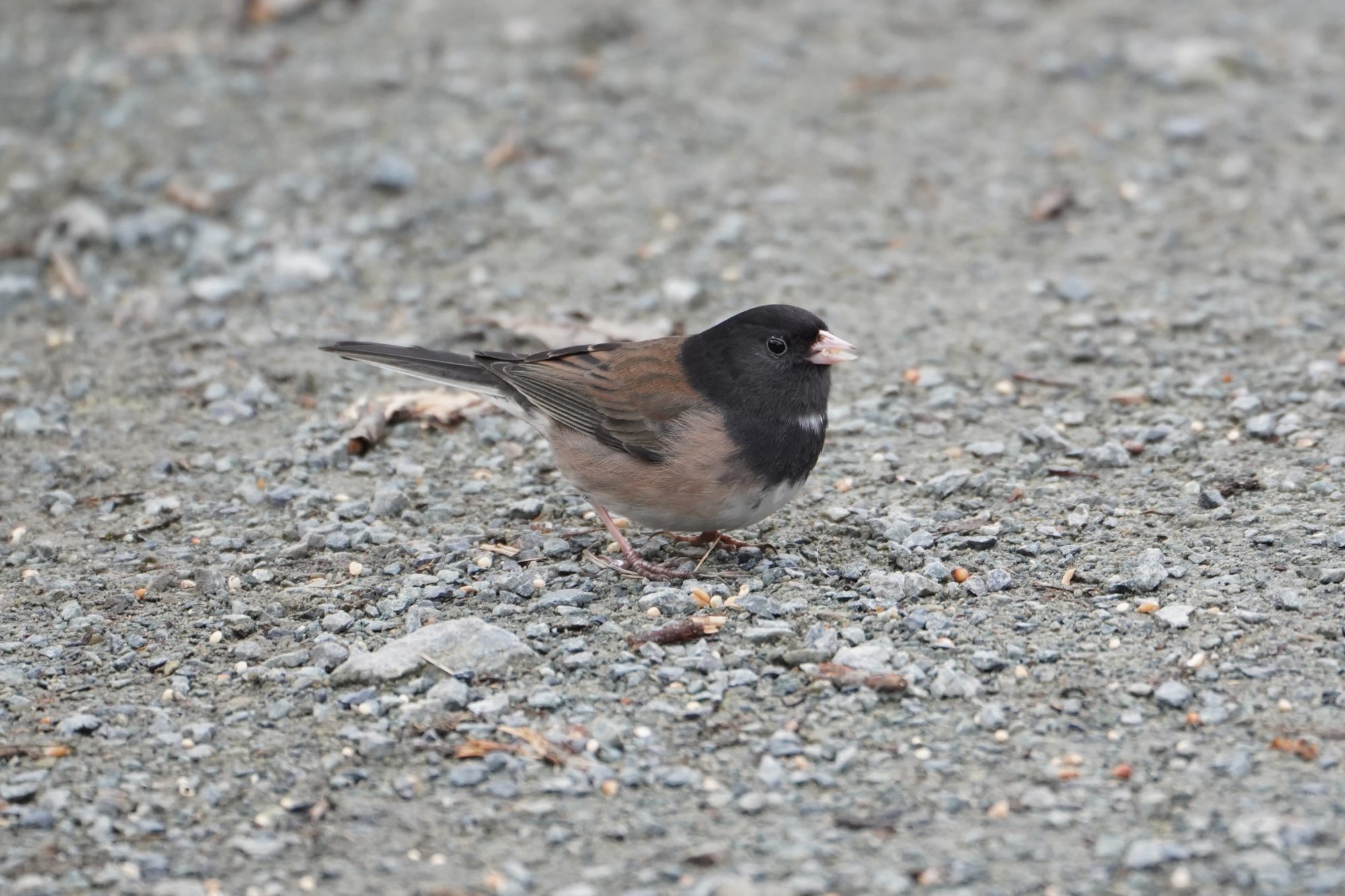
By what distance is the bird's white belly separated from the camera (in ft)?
13.3

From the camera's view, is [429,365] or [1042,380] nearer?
[429,365]

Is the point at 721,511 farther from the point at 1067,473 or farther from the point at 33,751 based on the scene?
the point at 33,751

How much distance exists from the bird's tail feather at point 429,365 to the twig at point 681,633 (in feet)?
3.55

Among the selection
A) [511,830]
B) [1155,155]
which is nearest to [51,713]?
[511,830]

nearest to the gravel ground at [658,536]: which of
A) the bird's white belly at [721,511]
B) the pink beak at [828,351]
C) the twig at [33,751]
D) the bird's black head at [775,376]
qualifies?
the twig at [33,751]

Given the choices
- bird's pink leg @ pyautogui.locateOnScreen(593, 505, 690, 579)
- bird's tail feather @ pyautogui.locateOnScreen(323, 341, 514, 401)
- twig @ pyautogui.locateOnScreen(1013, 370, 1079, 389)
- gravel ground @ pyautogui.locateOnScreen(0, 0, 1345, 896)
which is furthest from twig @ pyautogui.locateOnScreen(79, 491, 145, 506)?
twig @ pyautogui.locateOnScreen(1013, 370, 1079, 389)

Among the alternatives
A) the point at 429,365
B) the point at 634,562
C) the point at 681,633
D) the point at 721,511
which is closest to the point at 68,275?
the point at 429,365

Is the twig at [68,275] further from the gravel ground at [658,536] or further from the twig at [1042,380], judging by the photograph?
the twig at [1042,380]

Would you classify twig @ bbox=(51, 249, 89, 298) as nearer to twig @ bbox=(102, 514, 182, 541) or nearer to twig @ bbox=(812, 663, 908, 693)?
twig @ bbox=(102, 514, 182, 541)

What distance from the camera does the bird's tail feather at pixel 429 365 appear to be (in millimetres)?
4590

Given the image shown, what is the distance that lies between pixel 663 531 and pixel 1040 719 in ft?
5.29

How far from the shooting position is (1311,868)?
2.83 metres

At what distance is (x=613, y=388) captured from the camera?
4.42 m

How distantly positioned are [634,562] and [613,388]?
1.76 feet
